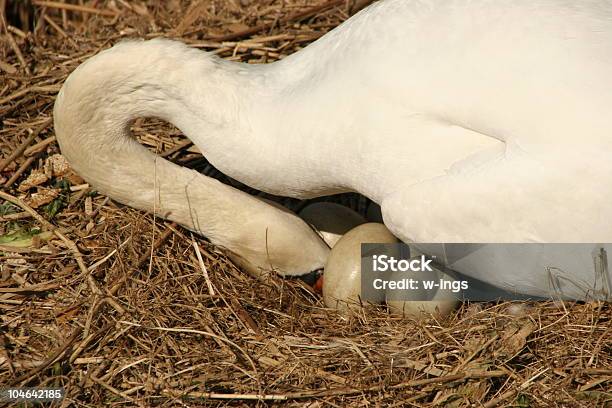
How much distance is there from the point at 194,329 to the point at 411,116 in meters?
1.52

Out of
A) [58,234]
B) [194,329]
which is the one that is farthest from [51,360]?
[58,234]

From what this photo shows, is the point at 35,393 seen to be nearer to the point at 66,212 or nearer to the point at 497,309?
the point at 66,212

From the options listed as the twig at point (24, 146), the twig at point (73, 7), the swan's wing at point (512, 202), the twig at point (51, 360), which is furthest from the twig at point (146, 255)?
the twig at point (73, 7)

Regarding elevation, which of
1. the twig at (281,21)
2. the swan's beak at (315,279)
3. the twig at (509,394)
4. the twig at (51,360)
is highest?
the twig at (281,21)

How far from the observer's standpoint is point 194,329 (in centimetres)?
429

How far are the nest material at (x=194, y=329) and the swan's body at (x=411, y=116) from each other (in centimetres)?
31

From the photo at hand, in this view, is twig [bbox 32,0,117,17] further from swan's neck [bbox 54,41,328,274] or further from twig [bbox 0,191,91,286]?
swan's neck [bbox 54,41,328,274]

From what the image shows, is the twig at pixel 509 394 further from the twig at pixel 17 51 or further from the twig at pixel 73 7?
the twig at pixel 73 7

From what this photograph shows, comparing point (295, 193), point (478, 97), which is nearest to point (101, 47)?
point (295, 193)

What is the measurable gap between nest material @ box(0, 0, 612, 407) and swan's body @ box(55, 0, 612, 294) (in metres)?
0.31

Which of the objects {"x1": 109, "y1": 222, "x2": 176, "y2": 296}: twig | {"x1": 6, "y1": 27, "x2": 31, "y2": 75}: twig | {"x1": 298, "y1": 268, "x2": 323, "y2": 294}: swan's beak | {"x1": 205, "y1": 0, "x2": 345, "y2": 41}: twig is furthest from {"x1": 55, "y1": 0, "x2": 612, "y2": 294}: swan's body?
{"x1": 6, "y1": 27, "x2": 31, "y2": 75}: twig

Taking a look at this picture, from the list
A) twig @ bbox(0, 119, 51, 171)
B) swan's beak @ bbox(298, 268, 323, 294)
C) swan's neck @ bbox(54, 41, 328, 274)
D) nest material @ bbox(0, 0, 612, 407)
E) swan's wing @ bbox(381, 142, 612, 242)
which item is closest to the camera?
swan's wing @ bbox(381, 142, 612, 242)

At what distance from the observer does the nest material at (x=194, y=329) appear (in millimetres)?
3844

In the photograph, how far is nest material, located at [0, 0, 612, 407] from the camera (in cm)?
384
